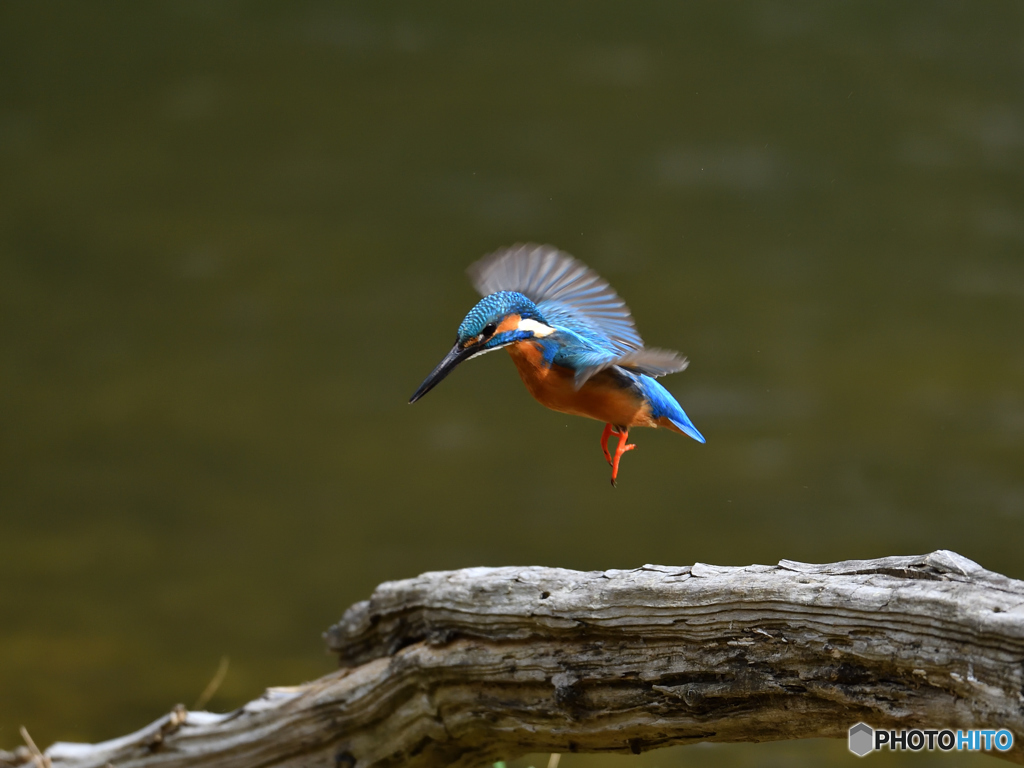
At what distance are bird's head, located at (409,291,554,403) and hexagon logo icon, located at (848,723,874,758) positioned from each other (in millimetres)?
671

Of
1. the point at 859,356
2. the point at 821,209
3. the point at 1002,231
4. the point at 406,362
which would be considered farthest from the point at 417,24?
the point at 1002,231

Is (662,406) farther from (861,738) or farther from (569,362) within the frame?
(861,738)

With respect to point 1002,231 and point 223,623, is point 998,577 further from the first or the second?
point 223,623

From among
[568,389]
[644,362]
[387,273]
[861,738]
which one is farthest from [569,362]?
[387,273]

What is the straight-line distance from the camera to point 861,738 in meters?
1.21

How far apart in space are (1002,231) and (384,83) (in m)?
2.11

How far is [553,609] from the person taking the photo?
1.40m

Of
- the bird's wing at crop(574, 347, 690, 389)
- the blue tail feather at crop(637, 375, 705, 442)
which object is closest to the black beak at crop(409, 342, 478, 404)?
the bird's wing at crop(574, 347, 690, 389)

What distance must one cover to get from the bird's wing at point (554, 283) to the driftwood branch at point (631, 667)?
1.50 ft

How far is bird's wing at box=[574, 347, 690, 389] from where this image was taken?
1.24 m

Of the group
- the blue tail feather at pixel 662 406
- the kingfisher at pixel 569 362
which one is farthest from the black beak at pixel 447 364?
the blue tail feather at pixel 662 406

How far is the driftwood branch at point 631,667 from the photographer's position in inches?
42.6

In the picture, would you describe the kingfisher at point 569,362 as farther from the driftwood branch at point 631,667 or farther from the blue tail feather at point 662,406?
the driftwood branch at point 631,667

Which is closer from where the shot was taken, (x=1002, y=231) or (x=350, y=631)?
(x=350, y=631)
